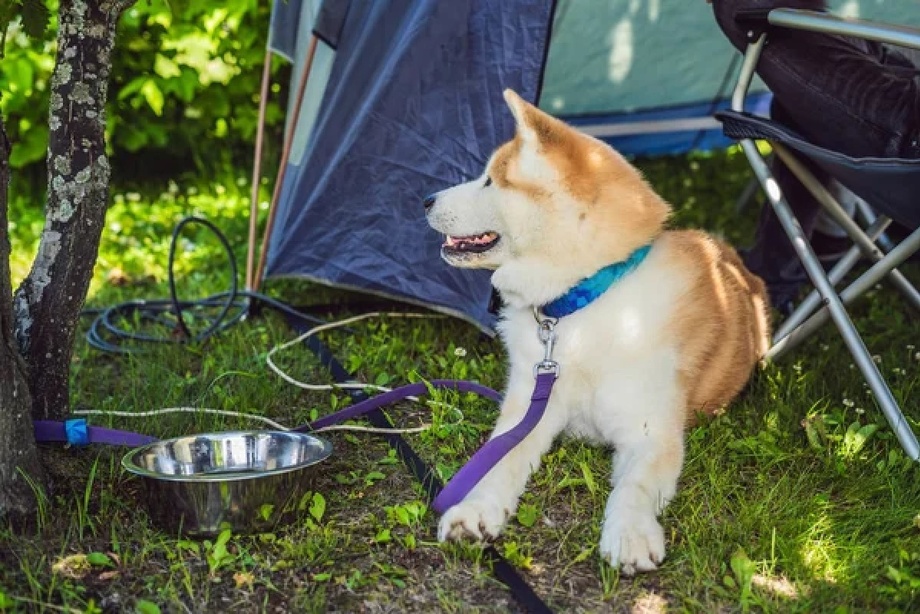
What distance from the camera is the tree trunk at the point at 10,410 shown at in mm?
1892

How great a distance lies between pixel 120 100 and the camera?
4641mm

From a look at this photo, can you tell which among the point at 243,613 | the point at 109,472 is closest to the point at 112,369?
the point at 109,472

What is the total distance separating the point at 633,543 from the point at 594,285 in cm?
60

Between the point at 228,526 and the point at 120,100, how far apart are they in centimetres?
326

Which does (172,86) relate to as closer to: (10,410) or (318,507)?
(10,410)

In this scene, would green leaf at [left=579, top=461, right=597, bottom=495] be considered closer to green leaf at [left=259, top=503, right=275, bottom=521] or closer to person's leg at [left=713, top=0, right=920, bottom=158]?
green leaf at [left=259, top=503, right=275, bottom=521]

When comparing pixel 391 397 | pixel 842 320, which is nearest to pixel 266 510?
pixel 391 397

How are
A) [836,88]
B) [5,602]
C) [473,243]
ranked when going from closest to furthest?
[5,602], [473,243], [836,88]

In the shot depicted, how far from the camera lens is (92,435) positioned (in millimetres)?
2154

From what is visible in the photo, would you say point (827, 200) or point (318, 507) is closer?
point (318, 507)

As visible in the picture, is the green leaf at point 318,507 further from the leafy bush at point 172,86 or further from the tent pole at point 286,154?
the leafy bush at point 172,86

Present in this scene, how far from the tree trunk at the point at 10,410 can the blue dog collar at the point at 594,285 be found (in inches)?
44.0

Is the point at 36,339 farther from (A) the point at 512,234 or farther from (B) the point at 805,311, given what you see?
(B) the point at 805,311

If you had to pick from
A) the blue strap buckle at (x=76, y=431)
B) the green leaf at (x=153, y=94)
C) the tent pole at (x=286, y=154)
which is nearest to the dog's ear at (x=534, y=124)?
the blue strap buckle at (x=76, y=431)
